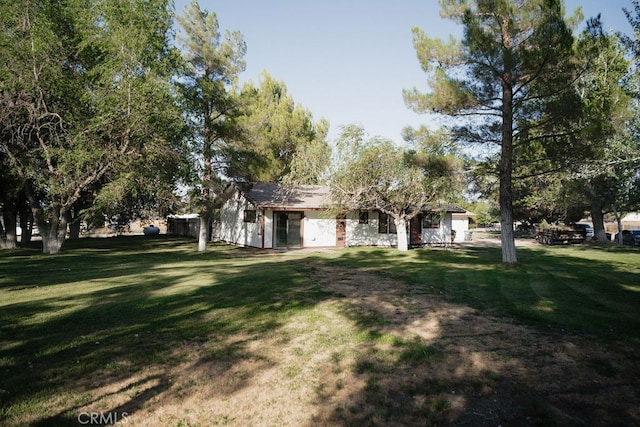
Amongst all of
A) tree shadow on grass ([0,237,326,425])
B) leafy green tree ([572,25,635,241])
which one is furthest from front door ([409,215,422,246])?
tree shadow on grass ([0,237,326,425])

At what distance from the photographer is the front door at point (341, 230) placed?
23828 mm

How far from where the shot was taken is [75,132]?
55.0 ft

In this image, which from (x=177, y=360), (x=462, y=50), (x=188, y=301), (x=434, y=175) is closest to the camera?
(x=177, y=360)

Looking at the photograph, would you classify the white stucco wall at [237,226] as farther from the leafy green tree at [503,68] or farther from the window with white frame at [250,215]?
the leafy green tree at [503,68]

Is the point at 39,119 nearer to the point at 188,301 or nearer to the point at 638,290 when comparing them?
the point at 188,301

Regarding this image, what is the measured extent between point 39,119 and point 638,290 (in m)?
22.1

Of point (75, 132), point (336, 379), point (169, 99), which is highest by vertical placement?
point (169, 99)

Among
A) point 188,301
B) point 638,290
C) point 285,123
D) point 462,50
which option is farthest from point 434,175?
point 285,123

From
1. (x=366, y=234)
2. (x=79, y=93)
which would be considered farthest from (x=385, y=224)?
(x=79, y=93)

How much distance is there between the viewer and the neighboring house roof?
21750 millimetres

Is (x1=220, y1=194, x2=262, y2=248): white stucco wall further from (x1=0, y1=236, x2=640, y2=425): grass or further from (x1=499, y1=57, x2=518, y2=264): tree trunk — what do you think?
(x1=499, y1=57, x2=518, y2=264): tree trunk

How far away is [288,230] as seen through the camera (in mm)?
22781
